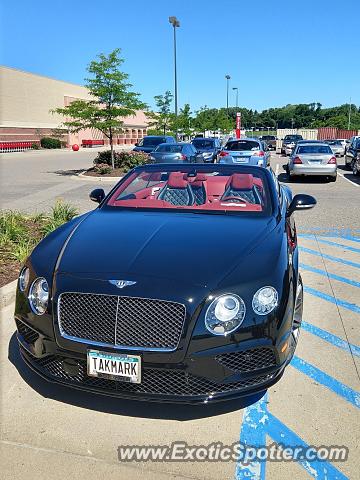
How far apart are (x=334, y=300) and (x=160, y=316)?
3065 millimetres

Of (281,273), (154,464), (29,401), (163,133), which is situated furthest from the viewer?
(163,133)

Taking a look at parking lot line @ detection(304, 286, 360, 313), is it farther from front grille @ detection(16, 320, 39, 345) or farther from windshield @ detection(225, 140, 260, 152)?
windshield @ detection(225, 140, 260, 152)

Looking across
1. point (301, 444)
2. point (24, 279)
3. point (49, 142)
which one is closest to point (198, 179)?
point (24, 279)

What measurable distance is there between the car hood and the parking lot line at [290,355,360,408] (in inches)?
45.0

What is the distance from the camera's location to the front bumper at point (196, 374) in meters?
2.65

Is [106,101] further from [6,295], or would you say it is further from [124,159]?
[6,295]

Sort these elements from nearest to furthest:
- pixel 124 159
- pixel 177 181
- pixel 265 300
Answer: pixel 265 300 → pixel 177 181 → pixel 124 159

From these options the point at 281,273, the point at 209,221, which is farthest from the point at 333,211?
the point at 281,273

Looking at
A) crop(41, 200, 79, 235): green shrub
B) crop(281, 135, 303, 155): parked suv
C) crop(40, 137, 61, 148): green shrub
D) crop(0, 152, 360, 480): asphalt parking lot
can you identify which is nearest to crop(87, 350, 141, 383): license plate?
crop(0, 152, 360, 480): asphalt parking lot

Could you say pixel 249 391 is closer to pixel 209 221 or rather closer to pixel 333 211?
pixel 209 221

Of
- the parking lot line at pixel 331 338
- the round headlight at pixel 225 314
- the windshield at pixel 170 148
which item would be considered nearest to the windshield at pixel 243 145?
the windshield at pixel 170 148

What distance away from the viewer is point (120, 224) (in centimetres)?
381

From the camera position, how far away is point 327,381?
11.4 ft

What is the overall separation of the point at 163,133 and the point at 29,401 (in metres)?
37.5
